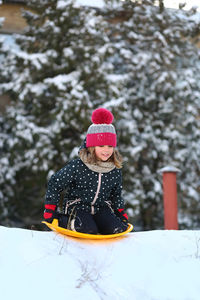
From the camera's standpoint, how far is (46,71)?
7.79 meters

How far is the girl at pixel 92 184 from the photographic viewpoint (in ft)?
9.07

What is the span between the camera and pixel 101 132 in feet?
9.20

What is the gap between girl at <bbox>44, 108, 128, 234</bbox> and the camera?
2.77m

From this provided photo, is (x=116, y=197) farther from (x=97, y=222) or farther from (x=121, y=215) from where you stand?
(x=97, y=222)

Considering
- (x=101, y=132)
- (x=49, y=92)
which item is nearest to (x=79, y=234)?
(x=101, y=132)

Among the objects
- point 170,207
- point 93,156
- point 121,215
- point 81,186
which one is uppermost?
point 93,156

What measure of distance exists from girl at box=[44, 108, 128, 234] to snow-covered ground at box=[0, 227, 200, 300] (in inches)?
7.2

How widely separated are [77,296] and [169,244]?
1.06m

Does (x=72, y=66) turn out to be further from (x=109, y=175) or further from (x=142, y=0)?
(x=109, y=175)

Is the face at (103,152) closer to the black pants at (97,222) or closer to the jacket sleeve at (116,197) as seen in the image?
the jacket sleeve at (116,197)

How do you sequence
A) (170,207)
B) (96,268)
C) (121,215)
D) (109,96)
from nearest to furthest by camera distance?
(96,268)
(121,215)
(170,207)
(109,96)

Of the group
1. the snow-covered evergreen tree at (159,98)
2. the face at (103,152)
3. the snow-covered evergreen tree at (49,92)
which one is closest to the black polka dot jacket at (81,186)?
the face at (103,152)

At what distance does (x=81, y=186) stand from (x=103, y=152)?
0.36m

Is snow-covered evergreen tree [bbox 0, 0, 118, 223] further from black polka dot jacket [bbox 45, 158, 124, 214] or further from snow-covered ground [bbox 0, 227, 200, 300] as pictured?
snow-covered ground [bbox 0, 227, 200, 300]
